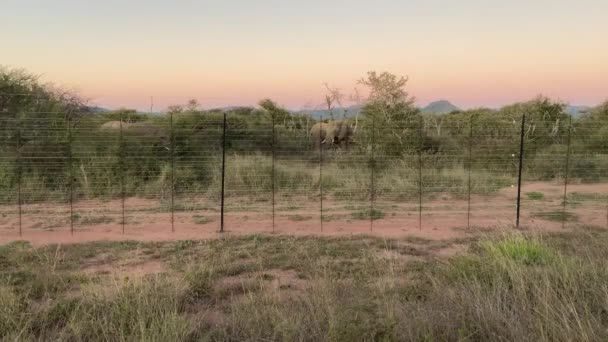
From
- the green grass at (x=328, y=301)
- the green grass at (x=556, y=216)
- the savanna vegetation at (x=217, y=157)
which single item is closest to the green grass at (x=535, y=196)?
the savanna vegetation at (x=217, y=157)

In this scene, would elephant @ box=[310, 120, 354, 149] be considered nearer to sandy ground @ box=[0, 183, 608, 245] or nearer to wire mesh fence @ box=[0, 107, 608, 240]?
wire mesh fence @ box=[0, 107, 608, 240]

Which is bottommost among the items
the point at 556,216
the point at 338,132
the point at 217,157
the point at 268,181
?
the point at 556,216

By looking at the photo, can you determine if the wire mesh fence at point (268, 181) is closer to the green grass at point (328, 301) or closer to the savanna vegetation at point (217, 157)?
the savanna vegetation at point (217, 157)

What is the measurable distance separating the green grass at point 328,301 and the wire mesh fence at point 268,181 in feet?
10.0

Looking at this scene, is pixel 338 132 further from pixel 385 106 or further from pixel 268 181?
pixel 268 181

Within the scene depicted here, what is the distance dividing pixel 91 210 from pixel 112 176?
7.97ft

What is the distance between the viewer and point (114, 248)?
722cm

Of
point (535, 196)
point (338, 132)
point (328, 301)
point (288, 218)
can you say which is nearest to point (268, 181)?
point (288, 218)

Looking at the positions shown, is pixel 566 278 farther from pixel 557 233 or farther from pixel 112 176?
pixel 112 176

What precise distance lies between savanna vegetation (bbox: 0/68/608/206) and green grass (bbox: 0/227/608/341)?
570cm

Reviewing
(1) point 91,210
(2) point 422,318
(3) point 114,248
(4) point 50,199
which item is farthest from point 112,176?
(2) point 422,318

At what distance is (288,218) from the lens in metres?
9.71

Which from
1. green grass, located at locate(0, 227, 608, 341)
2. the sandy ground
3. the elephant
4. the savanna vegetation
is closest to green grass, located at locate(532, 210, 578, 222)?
the sandy ground

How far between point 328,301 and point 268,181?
9.82m
